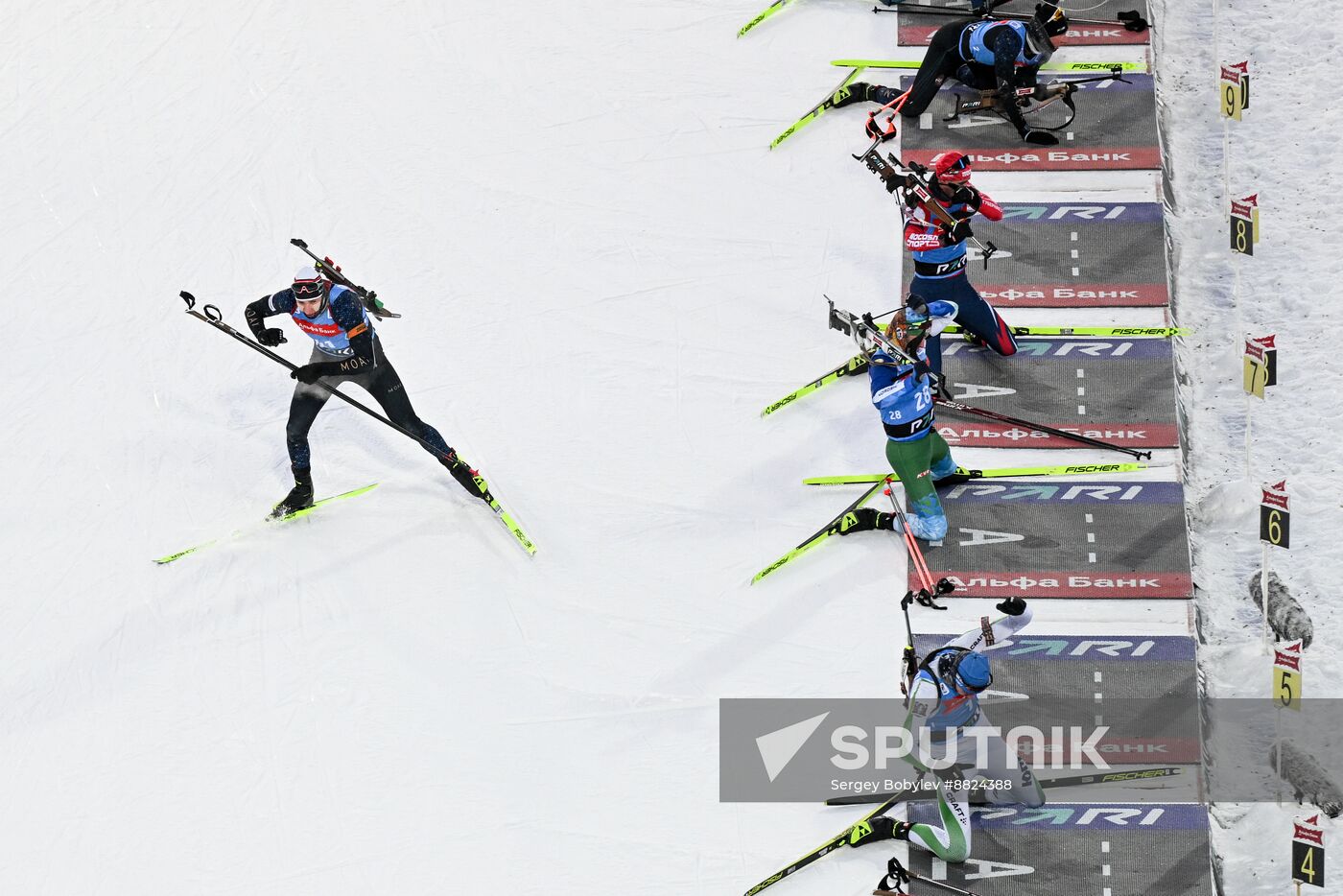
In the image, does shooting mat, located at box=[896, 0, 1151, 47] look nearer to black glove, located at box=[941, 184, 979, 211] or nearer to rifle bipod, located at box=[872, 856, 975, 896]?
black glove, located at box=[941, 184, 979, 211]

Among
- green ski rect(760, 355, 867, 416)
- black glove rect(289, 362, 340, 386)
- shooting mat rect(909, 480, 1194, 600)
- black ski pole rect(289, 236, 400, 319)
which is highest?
black ski pole rect(289, 236, 400, 319)

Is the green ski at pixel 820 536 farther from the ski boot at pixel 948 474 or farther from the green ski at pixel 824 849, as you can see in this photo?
the green ski at pixel 824 849

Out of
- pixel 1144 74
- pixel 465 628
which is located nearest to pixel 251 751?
pixel 465 628

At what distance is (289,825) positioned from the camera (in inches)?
377

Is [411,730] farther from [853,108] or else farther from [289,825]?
[853,108]

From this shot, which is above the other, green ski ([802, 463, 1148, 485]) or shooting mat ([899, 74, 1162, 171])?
shooting mat ([899, 74, 1162, 171])

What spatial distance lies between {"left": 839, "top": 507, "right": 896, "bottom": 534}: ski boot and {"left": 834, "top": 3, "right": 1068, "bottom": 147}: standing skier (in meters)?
3.84

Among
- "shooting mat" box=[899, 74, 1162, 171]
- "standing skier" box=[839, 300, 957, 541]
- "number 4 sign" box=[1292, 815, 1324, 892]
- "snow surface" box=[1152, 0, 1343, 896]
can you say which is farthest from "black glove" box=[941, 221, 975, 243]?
"number 4 sign" box=[1292, 815, 1324, 892]

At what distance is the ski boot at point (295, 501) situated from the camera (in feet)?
35.7

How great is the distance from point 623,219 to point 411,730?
4633 mm

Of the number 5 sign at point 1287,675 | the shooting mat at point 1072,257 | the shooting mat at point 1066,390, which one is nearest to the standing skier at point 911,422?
the shooting mat at point 1066,390

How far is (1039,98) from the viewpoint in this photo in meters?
12.6

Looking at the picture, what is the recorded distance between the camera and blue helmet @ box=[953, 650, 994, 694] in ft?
28.1

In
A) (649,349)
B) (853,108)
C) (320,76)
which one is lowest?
(649,349)
